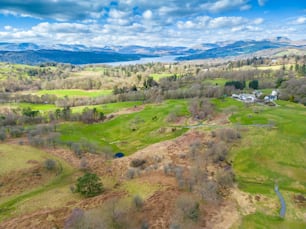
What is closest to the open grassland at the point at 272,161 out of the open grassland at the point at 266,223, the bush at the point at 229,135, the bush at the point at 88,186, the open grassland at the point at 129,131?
the open grassland at the point at 266,223

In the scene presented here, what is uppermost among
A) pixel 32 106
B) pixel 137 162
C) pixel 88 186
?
pixel 88 186

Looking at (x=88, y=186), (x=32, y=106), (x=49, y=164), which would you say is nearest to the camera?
(x=88, y=186)

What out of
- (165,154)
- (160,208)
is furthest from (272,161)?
(160,208)

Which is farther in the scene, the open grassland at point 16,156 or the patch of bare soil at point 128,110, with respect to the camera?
the patch of bare soil at point 128,110

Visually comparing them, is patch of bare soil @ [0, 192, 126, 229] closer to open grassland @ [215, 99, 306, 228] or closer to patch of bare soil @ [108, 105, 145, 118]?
open grassland @ [215, 99, 306, 228]

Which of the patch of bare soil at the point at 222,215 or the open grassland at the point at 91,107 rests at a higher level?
the open grassland at the point at 91,107

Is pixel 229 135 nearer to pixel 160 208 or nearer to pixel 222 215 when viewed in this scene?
pixel 222 215

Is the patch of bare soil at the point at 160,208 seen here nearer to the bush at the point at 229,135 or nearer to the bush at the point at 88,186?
the bush at the point at 88,186

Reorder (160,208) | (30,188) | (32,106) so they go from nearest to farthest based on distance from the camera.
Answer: (160,208)
(30,188)
(32,106)

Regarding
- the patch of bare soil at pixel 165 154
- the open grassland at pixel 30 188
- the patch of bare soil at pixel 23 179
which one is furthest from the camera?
the patch of bare soil at pixel 165 154
